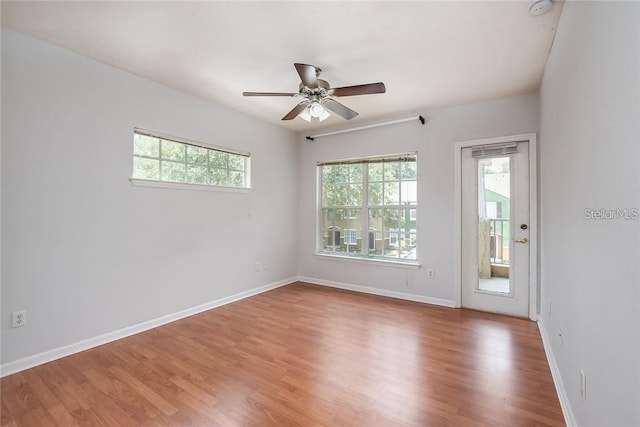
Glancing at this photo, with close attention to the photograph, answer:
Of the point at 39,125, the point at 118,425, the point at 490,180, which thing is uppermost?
the point at 39,125

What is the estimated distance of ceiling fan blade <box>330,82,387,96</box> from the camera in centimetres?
235

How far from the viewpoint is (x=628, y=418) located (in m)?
0.92

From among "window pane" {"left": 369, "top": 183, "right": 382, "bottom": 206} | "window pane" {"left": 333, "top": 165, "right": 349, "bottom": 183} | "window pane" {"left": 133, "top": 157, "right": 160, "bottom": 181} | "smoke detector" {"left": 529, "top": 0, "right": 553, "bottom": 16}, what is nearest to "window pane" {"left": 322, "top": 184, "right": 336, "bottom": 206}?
"window pane" {"left": 333, "top": 165, "right": 349, "bottom": 183}

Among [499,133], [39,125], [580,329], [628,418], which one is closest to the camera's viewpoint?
[628,418]

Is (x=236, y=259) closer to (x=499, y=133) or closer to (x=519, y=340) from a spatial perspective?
(x=519, y=340)

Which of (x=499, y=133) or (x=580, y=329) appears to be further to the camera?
(x=499, y=133)

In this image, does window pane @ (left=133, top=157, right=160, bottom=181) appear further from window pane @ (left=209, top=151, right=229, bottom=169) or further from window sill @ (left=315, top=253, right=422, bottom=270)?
window sill @ (left=315, top=253, right=422, bottom=270)

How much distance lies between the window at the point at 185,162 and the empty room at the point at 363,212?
0.09 feet

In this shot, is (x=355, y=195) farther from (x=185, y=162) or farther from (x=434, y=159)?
(x=185, y=162)

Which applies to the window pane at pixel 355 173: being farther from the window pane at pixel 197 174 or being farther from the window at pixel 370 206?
the window pane at pixel 197 174

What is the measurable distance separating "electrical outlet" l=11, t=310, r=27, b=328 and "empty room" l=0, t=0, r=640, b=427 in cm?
3

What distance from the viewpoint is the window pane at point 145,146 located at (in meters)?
3.02

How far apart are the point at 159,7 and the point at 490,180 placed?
369 centimetres

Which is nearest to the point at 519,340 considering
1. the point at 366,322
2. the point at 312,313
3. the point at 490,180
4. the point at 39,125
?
the point at 366,322
